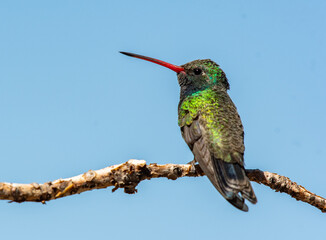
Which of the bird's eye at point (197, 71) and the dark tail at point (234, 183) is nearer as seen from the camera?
the dark tail at point (234, 183)

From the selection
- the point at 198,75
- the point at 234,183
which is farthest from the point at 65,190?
the point at 198,75

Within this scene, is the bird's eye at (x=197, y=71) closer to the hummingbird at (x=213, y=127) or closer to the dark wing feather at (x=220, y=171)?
the hummingbird at (x=213, y=127)

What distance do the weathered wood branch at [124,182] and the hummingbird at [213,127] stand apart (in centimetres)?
31

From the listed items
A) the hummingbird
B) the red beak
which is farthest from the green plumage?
the red beak

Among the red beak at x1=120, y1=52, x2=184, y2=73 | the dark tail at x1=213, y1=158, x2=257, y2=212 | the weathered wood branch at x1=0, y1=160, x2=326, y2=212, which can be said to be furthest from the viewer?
the red beak at x1=120, y1=52, x2=184, y2=73

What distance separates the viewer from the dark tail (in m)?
5.73

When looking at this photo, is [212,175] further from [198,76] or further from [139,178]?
[198,76]

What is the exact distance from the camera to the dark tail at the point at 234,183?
5732 millimetres

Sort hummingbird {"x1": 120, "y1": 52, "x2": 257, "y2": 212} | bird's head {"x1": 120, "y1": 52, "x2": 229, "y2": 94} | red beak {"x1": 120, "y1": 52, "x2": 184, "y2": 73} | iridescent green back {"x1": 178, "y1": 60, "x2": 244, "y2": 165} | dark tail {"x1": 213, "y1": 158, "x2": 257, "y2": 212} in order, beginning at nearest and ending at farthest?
dark tail {"x1": 213, "y1": 158, "x2": 257, "y2": 212}
hummingbird {"x1": 120, "y1": 52, "x2": 257, "y2": 212}
iridescent green back {"x1": 178, "y1": 60, "x2": 244, "y2": 165}
bird's head {"x1": 120, "y1": 52, "x2": 229, "y2": 94}
red beak {"x1": 120, "y1": 52, "x2": 184, "y2": 73}

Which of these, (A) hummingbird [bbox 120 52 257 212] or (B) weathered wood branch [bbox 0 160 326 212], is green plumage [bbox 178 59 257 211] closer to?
(A) hummingbird [bbox 120 52 257 212]

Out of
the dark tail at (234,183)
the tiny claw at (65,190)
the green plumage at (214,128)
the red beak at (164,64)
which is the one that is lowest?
the tiny claw at (65,190)

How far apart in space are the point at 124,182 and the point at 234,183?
159 centimetres

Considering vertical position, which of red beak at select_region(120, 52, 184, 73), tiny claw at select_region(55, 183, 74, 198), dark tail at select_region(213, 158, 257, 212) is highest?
red beak at select_region(120, 52, 184, 73)

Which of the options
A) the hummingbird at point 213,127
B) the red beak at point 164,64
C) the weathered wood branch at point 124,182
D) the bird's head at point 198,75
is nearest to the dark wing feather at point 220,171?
the hummingbird at point 213,127
